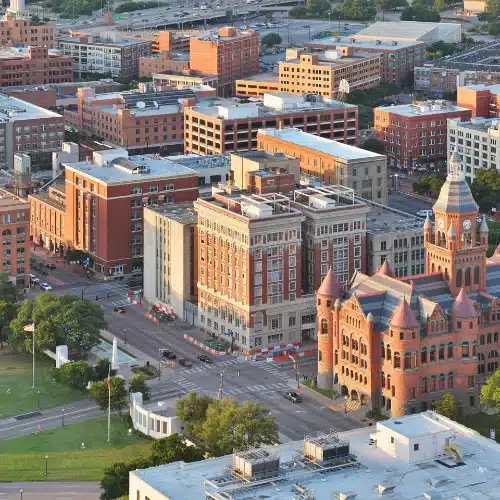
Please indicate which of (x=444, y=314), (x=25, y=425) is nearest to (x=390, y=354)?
(x=444, y=314)

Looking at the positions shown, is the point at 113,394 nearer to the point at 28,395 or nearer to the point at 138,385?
the point at 138,385

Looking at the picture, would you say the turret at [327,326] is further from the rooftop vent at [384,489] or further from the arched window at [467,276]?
the rooftop vent at [384,489]

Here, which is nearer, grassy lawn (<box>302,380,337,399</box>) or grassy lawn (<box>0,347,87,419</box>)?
grassy lawn (<box>0,347,87,419</box>)

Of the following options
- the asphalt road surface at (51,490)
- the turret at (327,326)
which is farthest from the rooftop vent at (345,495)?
the turret at (327,326)

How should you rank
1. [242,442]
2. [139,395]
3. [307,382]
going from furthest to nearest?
[307,382] < [139,395] < [242,442]

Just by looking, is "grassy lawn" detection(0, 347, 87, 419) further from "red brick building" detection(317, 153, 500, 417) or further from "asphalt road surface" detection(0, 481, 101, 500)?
"red brick building" detection(317, 153, 500, 417)

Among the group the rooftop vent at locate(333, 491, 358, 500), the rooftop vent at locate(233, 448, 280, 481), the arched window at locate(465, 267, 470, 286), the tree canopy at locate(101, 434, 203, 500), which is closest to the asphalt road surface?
the tree canopy at locate(101, 434, 203, 500)

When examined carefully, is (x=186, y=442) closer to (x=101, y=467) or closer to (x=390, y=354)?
(x=101, y=467)

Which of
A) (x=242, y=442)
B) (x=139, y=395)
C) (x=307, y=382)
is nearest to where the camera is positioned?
(x=242, y=442)
